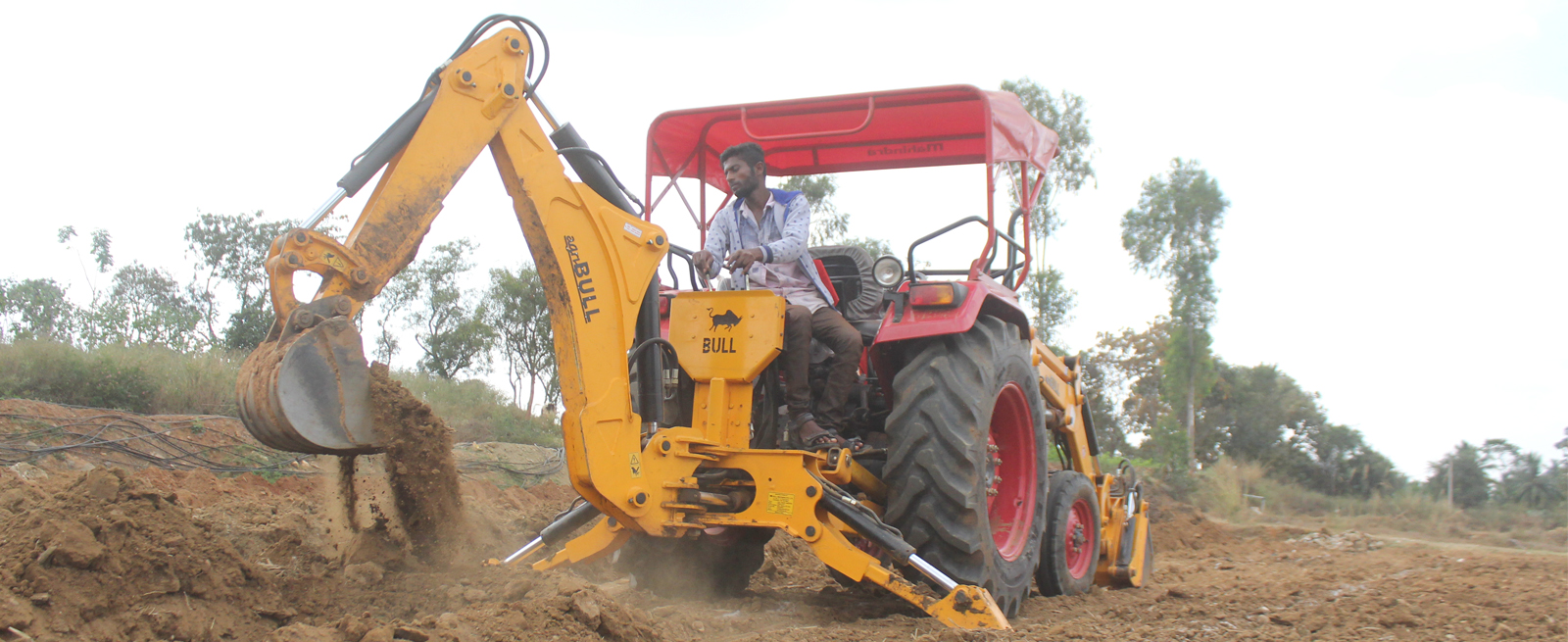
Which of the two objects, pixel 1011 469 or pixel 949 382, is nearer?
pixel 949 382

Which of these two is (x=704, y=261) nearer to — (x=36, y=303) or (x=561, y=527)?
(x=561, y=527)

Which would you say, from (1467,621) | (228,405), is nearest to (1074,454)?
(1467,621)

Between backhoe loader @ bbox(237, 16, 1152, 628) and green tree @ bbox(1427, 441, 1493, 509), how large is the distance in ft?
45.3

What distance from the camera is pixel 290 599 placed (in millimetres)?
3303

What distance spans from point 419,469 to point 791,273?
1968 mm

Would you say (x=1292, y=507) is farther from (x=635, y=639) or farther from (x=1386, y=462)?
(x=635, y=639)

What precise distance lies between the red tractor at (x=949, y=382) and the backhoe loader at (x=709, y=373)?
0.05ft

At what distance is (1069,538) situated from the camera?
577cm

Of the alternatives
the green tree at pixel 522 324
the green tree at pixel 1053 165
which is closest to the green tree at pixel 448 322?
the green tree at pixel 522 324

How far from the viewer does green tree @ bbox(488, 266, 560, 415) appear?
20688mm

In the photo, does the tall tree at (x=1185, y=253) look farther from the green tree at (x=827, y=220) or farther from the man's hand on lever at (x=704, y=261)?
the man's hand on lever at (x=704, y=261)

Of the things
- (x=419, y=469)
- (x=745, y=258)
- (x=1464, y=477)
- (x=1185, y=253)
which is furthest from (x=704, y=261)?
(x=1185, y=253)

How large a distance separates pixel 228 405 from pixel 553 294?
966cm

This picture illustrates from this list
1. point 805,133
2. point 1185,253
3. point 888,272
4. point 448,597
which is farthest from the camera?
point 1185,253
